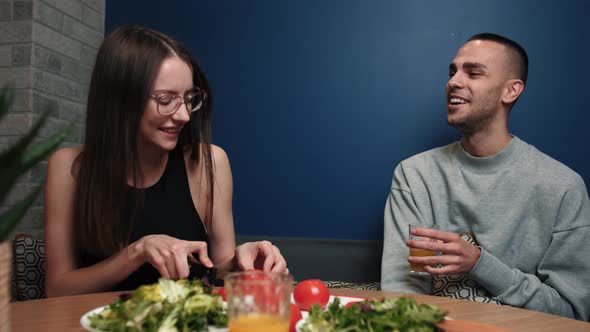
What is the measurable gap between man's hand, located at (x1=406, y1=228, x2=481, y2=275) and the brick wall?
1620 mm

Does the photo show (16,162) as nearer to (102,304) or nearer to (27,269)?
(102,304)

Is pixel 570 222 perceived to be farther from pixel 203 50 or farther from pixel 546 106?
pixel 203 50

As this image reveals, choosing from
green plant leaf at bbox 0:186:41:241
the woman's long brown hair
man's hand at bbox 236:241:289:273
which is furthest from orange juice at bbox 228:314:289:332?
the woman's long brown hair

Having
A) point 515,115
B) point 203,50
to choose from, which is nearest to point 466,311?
point 515,115

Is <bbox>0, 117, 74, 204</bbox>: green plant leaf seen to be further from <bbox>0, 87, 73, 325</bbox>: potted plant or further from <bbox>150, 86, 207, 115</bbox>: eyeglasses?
<bbox>150, 86, 207, 115</bbox>: eyeglasses

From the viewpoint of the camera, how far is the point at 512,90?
2.18m

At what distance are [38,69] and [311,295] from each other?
2042 millimetres

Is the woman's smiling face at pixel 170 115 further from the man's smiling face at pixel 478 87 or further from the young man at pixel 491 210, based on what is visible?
the man's smiling face at pixel 478 87

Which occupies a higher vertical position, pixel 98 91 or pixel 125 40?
pixel 125 40

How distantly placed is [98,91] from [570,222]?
1705 millimetres

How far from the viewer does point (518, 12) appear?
2.42 meters

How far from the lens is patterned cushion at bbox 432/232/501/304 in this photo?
186 cm

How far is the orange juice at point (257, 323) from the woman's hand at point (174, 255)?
391mm

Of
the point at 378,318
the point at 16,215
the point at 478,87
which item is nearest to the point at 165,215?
the point at 378,318
